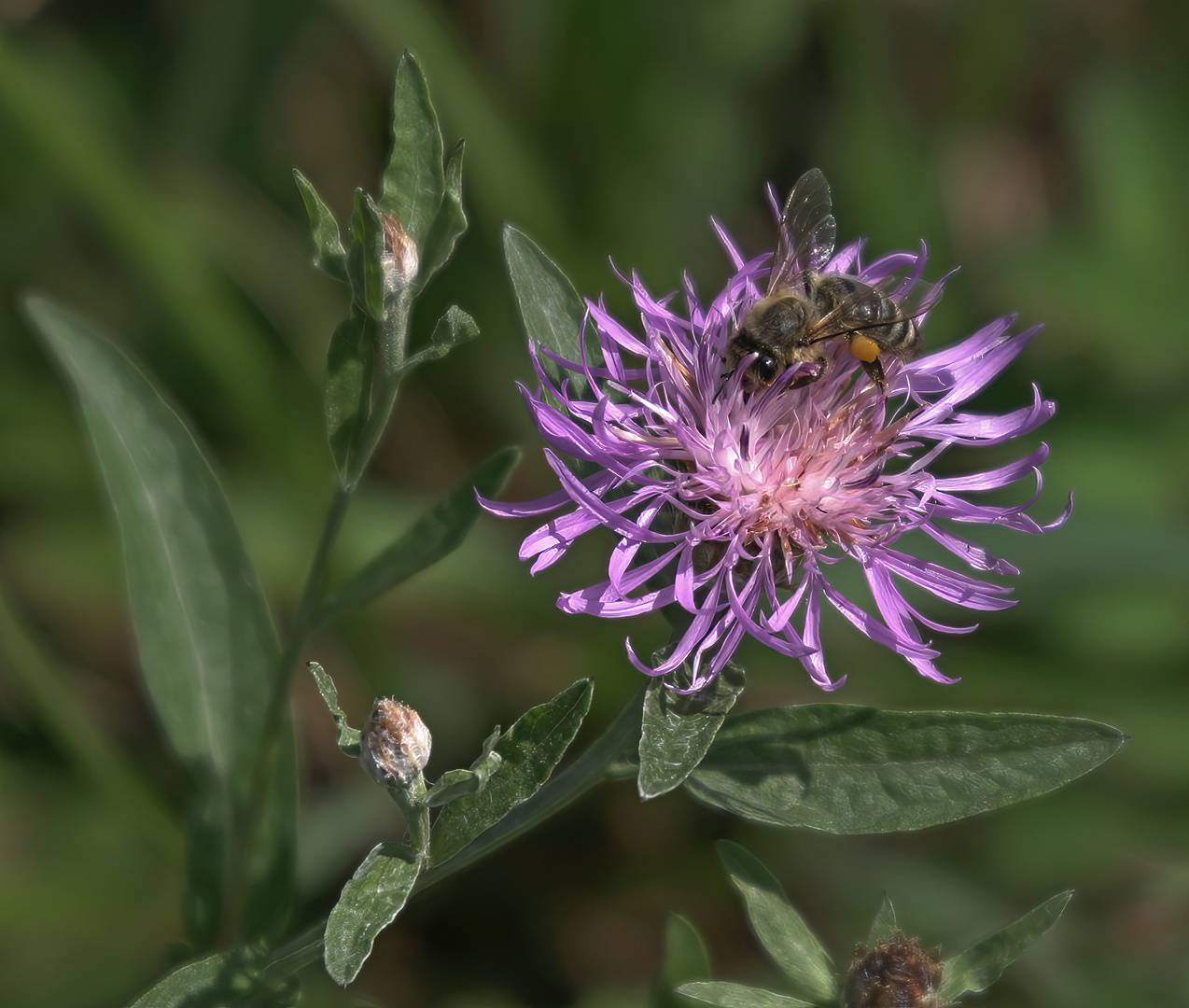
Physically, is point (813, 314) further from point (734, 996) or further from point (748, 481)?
point (734, 996)

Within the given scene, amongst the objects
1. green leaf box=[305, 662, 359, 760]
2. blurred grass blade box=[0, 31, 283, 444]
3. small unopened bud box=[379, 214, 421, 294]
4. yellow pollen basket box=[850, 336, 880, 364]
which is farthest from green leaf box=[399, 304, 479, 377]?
blurred grass blade box=[0, 31, 283, 444]

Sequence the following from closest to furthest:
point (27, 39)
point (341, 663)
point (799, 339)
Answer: point (799, 339), point (341, 663), point (27, 39)

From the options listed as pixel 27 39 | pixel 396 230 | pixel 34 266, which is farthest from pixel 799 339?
pixel 27 39

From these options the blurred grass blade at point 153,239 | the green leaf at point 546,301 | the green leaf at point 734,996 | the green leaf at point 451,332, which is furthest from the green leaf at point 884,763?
the blurred grass blade at point 153,239

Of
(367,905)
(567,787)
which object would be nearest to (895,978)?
(567,787)

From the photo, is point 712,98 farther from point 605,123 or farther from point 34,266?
point 34,266

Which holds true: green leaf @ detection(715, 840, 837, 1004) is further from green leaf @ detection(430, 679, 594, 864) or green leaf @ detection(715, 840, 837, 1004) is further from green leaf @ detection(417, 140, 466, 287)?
green leaf @ detection(417, 140, 466, 287)
